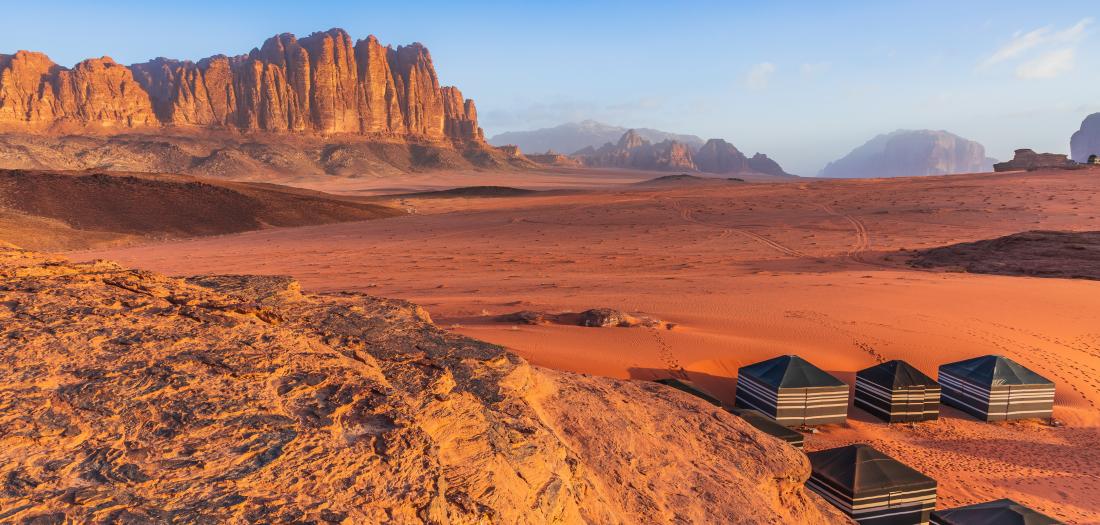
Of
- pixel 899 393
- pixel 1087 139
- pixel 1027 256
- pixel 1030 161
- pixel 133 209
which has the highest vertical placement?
pixel 1087 139

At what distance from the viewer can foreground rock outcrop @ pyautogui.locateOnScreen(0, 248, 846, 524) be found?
9.02ft

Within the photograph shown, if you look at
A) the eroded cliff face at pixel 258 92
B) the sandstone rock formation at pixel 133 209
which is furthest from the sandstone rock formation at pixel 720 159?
the sandstone rock formation at pixel 133 209

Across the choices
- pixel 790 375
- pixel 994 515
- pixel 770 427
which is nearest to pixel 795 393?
pixel 790 375

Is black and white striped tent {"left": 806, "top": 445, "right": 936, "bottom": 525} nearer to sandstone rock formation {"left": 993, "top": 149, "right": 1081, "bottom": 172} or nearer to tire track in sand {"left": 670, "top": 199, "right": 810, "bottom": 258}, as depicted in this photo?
tire track in sand {"left": 670, "top": 199, "right": 810, "bottom": 258}

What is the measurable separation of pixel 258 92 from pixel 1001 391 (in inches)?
4881

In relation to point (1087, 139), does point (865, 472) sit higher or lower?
lower

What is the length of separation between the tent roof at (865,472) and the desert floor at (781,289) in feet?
3.79

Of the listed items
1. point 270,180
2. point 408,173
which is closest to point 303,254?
point 270,180

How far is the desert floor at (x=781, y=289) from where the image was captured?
1022cm

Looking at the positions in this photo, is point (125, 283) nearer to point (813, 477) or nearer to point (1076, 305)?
point (813, 477)

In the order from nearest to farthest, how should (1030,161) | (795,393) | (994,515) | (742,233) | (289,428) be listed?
(289,428) → (994,515) → (795,393) → (742,233) → (1030,161)

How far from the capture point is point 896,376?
10.4 metres

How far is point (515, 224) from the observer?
35.8 metres

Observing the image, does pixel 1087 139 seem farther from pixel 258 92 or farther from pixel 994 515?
pixel 994 515
